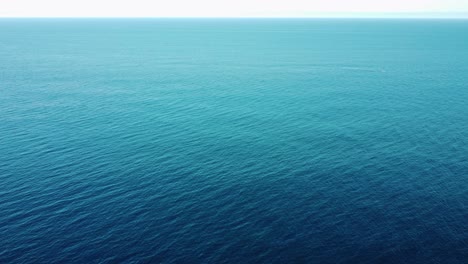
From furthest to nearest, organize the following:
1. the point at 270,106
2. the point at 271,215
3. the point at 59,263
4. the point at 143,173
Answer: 1. the point at 270,106
2. the point at 143,173
3. the point at 271,215
4. the point at 59,263

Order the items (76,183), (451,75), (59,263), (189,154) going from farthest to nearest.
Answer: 1. (451,75)
2. (189,154)
3. (76,183)
4. (59,263)

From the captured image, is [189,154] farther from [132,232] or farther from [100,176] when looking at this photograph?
[132,232]

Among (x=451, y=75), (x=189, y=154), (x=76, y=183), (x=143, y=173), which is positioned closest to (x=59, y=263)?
(x=76, y=183)

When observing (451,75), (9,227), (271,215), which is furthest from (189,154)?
(451,75)

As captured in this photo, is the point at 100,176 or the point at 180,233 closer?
the point at 180,233

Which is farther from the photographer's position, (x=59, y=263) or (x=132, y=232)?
(x=132, y=232)

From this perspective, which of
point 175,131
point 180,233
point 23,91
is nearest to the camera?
point 180,233

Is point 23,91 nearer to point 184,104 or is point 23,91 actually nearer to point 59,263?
point 184,104

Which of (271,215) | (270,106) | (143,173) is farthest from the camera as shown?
(270,106)

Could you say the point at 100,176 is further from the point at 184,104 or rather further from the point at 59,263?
the point at 184,104
